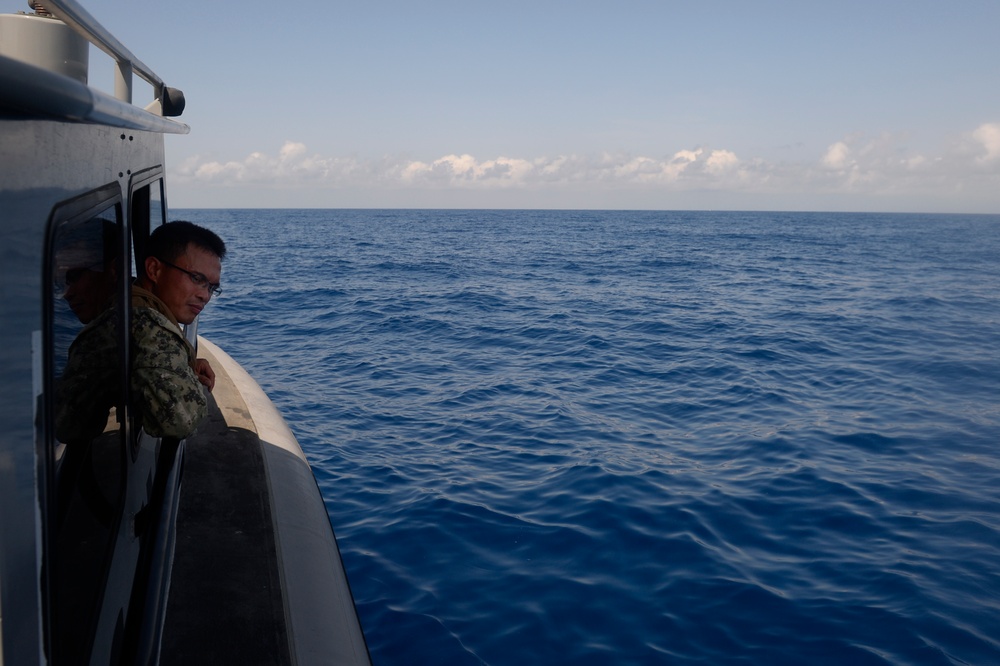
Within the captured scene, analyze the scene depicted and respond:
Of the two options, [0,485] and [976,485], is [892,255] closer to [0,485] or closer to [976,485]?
[976,485]

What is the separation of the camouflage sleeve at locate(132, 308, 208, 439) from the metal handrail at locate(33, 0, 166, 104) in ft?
2.75

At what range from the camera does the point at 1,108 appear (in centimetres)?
109

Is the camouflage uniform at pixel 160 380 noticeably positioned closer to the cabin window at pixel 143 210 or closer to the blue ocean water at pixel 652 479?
the cabin window at pixel 143 210

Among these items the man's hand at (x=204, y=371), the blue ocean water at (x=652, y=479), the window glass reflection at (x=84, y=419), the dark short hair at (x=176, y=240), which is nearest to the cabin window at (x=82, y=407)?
the window glass reflection at (x=84, y=419)

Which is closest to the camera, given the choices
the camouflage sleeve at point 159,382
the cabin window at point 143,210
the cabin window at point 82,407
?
the cabin window at point 82,407

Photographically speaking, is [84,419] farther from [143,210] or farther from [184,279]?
[143,210]

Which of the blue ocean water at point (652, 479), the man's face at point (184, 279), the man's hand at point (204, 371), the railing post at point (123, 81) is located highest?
the railing post at point (123, 81)

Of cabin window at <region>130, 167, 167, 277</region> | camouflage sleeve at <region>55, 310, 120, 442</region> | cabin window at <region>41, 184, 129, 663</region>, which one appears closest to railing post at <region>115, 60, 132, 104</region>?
cabin window at <region>130, 167, 167, 277</region>

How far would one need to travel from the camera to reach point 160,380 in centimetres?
230

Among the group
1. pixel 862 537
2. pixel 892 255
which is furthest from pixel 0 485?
pixel 892 255

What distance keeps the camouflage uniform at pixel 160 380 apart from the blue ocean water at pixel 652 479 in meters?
2.77

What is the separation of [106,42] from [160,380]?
1.22 meters

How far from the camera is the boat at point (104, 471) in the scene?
1.19 m

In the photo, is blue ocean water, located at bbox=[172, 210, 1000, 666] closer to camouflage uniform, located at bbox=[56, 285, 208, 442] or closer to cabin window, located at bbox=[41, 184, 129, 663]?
camouflage uniform, located at bbox=[56, 285, 208, 442]
